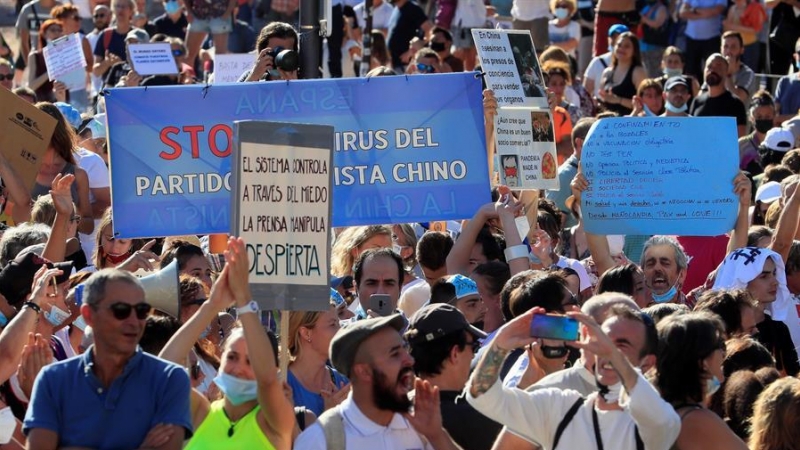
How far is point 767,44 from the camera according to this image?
1772 centimetres

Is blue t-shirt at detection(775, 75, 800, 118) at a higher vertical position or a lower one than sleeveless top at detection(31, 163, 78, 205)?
lower

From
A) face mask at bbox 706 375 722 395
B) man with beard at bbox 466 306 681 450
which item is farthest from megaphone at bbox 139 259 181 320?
face mask at bbox 706 375 722 395

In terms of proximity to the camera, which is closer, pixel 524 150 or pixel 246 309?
pixel 246 309

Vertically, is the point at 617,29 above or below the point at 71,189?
below

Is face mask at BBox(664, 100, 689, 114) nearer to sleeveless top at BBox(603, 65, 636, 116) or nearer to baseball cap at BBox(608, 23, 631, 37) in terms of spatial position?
sleeveless top at BBox(603, 65, 636, 116)

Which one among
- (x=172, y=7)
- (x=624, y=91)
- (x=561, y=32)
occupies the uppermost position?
(x=624, y=91)

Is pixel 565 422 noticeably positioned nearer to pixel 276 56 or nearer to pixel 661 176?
pixel 661 176

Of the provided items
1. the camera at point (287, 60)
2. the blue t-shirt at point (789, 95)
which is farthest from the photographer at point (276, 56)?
the blue t-shirt at point (789, 95)

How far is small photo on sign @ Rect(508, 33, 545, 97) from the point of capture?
983 centimetres

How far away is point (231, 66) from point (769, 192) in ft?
14.8

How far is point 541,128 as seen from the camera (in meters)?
9.72

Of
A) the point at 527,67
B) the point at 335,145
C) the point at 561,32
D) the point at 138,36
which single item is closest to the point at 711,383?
the point at 335,145

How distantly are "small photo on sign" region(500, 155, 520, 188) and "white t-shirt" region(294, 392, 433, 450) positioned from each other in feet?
13.3

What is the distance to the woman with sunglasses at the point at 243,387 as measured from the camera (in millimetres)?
5367
